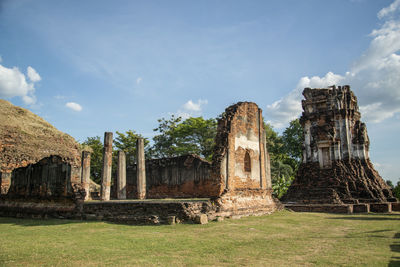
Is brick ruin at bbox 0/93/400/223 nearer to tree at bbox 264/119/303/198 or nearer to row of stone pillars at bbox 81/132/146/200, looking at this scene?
row of stone pillars at bbox 81/132/146/200

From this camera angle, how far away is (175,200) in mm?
12195

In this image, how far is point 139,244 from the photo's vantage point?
233 inches

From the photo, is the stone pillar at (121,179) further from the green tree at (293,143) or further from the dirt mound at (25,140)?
the green tree at (293,143)

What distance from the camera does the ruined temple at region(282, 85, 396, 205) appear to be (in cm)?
1795

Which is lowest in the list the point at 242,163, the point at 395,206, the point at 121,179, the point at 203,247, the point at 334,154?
the point at 395,206

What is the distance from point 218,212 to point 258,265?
5899mm

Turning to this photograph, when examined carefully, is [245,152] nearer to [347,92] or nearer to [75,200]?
[75,200]

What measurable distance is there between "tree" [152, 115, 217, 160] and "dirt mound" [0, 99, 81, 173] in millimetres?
8984

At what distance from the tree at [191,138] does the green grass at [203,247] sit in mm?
21841

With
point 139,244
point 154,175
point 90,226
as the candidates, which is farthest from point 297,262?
point 154,175

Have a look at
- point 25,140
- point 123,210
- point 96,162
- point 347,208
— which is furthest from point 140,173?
point 96,162

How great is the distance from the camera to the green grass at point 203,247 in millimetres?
4645

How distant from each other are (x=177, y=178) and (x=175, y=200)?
282 inches

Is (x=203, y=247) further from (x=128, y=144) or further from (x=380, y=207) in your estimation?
(x=128, y=144)
